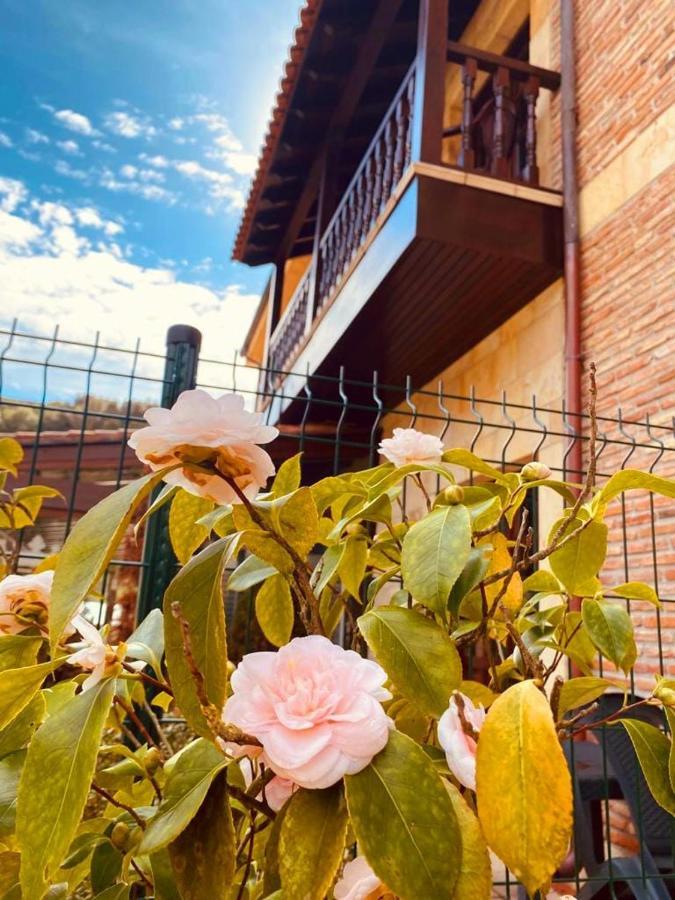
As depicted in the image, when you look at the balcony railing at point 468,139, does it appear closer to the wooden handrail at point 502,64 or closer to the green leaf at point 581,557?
the wooden handrail at point 502,64

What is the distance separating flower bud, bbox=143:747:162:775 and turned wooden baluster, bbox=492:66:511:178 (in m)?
4.54

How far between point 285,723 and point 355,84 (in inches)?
308

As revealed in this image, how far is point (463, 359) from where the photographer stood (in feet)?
18.3

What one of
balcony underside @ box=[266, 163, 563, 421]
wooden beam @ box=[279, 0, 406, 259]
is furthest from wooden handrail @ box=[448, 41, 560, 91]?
wooden beam @ box=[279, 0, 406, 259]

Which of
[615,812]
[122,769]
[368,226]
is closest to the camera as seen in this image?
[122,769]

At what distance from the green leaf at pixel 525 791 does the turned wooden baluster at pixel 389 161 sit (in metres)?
4.75

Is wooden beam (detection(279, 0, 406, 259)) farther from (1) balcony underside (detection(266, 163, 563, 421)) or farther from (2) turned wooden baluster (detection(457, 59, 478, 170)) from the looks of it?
(1) balcony underside (detection(266, 163, 563, 421))

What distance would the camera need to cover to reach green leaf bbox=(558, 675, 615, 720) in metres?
0.96

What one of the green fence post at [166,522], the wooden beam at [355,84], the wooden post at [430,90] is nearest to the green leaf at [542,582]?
the green fence post at [166,522]

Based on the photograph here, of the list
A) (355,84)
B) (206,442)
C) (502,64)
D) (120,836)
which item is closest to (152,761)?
(120,836)

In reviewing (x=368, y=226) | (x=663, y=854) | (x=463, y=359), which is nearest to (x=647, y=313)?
(x=463, y=359)

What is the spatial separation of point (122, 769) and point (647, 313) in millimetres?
3802

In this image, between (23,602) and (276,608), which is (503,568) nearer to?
(276,608)

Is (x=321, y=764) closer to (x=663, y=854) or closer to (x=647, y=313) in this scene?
(x=663, y=854)
